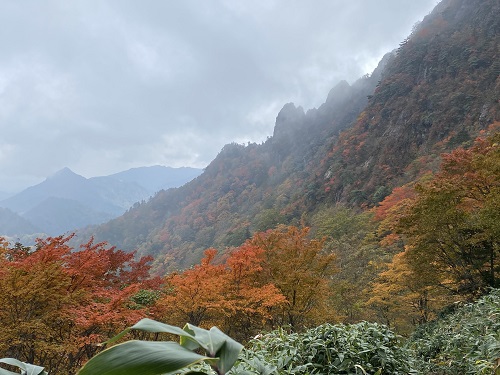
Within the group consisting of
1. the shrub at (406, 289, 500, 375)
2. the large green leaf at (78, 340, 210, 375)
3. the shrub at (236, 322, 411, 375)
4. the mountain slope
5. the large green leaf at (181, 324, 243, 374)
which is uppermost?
the mountain slope

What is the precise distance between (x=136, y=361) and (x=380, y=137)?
40194 millimetres

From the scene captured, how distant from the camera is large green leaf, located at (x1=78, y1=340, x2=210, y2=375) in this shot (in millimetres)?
426

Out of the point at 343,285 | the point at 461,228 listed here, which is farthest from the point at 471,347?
the point at 343,285

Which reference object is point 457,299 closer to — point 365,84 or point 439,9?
point 439,9

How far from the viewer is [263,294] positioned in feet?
26.8

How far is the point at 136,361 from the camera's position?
44cm

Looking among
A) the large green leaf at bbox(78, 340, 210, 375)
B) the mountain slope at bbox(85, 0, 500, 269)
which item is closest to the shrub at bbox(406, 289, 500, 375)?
the large green leaf at bbox(78, 340, 210, 375)

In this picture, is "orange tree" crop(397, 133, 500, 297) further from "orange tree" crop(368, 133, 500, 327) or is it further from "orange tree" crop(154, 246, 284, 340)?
"orange tree" crop(154, 246, 284, 340)

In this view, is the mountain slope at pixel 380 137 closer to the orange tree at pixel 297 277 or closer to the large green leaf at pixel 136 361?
the orange tree at pixel 297 277

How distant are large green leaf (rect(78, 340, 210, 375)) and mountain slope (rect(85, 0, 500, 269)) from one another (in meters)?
28.4

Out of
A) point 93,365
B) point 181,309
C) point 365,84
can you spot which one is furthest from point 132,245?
point 93,365

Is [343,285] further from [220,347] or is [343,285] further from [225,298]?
[220,347]

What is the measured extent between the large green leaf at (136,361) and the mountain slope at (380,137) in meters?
28.4

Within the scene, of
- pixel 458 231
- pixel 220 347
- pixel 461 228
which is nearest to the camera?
pixel 220 347
